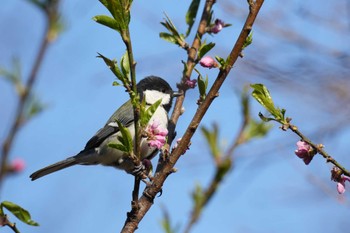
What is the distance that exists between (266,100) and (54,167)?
2.34 meters

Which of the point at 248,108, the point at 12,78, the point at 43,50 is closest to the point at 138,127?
the point at 248,108

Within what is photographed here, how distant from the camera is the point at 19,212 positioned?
5.24 ft

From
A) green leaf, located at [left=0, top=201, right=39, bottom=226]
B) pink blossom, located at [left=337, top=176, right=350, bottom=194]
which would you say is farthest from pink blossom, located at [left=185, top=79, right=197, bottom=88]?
green leaf, located at [left=0, top=201, right=39, bottom=226]

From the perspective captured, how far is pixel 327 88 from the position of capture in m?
3.67

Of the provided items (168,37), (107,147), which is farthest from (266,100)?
(107,147)

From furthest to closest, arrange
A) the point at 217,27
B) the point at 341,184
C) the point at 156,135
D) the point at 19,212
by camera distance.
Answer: the point at 217,27 < the point at 156,135 < the point at 341,184 < the point at 19,212

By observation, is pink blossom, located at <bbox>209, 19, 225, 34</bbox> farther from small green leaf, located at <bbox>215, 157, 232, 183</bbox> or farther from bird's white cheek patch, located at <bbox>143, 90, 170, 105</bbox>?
bird's white cheek patch, located at <bbox>143, 90, 170, 105</bbox>

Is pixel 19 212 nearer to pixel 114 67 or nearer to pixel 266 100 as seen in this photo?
pixel 114 67

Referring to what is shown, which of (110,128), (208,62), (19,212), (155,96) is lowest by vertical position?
(19,212)

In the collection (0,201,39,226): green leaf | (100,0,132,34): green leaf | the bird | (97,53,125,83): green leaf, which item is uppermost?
the bird

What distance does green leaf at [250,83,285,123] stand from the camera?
5.70ft

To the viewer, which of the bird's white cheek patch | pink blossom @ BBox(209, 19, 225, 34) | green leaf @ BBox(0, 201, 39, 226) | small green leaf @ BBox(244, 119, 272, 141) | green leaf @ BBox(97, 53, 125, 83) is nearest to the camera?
green leaf @ BBox(0, 201, 39, 226)

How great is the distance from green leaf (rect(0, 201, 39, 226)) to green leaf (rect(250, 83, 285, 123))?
0.76 metres

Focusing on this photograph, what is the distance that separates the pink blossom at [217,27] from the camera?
2.53m
